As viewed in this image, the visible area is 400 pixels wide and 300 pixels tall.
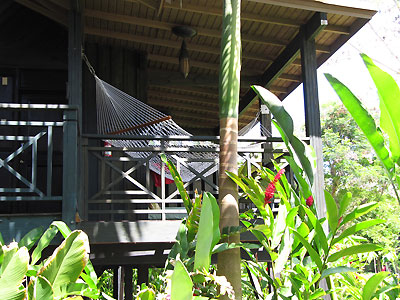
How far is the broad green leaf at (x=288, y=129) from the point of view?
2086 mm

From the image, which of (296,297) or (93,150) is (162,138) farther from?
(296,297)

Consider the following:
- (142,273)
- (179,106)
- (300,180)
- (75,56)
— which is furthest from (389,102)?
(179,106)

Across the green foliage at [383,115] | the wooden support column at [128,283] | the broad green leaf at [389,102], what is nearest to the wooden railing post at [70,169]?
the green foliage at [383,115]

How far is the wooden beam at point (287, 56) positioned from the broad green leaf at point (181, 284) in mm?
3751

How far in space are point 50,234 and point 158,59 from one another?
413 cm

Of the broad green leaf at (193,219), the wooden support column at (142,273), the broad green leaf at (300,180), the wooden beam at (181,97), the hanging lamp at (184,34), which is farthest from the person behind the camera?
the wooden beam at (181,97)

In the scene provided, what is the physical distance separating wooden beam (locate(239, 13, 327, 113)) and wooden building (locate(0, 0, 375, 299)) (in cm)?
2

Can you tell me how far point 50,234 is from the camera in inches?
107

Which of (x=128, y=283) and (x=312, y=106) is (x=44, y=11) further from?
(x=128, y=283)

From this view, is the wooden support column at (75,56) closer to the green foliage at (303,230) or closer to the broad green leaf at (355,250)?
the green foliage at (303,230)

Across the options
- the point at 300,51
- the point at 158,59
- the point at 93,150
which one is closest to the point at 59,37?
the point at 158,59

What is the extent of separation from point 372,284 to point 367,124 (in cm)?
71

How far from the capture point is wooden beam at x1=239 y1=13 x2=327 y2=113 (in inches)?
195

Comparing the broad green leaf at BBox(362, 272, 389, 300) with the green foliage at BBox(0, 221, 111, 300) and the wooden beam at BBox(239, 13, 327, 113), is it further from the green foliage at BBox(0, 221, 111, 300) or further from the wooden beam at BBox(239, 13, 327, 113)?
the wooden beam at BBox(239, 13, 327, 113)
